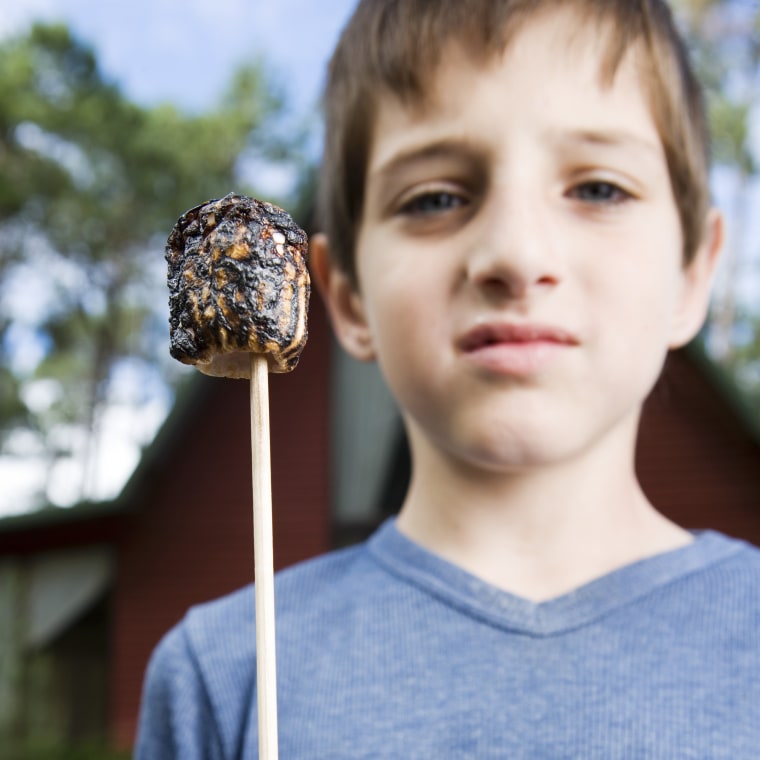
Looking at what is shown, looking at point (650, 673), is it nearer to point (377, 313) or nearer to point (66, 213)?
point (377, 313)

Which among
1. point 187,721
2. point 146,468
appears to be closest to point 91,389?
point 146,468

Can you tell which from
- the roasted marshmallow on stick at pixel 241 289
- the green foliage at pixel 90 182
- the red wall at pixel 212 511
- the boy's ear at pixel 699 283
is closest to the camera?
the roasted marshmallow on stick at pixel 241 289

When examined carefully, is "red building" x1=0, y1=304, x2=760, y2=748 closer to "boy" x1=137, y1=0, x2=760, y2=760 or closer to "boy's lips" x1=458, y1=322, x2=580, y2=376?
"boy" x1=137, y1=0, x2=760, y2=760

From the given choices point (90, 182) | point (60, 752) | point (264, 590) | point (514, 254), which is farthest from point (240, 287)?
point (90, 182)

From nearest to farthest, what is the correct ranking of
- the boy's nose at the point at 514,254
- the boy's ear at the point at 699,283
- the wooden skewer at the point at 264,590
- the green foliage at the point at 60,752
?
the wooden skewer at the point at 264,590 → the boy's nose at the point at 514,254 → the boy's ear at the point at 699,283 → the green foliage at the point at 60,752

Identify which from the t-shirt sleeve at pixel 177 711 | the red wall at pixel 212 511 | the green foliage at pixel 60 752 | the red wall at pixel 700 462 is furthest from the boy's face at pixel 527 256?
the green foliage at pixel 60 752

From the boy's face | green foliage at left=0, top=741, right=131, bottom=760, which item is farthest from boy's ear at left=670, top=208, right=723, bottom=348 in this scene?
green foliage at left=0, top=741, right=131, bottom=760

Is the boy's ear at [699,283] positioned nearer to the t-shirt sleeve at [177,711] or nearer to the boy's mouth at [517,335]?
the boy's mouth at [517,335]

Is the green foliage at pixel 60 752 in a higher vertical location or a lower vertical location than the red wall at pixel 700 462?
lower
